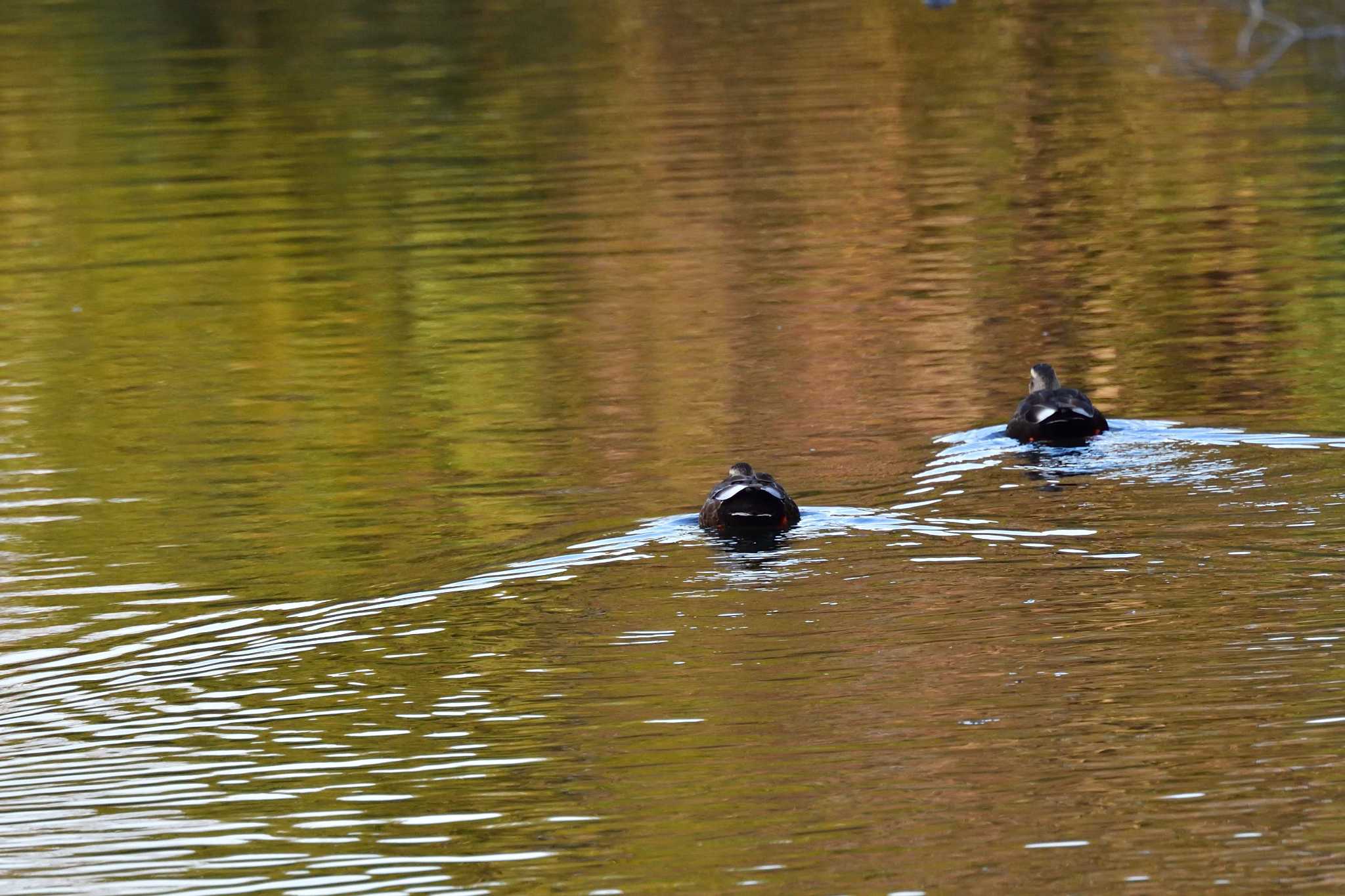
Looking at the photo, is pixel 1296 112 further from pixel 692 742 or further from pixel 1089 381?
pixel 692 742

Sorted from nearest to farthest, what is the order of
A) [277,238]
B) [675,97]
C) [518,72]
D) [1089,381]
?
[1089,381] < [277,238] < [675,97] < [518,72]

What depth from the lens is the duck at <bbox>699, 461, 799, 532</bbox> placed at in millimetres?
14438

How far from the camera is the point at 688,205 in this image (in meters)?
31.0

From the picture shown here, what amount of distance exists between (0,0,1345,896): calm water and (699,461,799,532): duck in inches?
10.2

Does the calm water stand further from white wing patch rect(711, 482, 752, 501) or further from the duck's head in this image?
the duck's head

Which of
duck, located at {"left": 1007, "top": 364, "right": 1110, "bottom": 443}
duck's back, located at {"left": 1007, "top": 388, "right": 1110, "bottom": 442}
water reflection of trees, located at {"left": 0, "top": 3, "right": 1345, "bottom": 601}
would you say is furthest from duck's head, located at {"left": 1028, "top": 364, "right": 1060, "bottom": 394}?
water reflection of trees, located at {"left": 0, "top": 3, "right": 1345, "bottom": 601}

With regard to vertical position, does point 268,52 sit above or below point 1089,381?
above

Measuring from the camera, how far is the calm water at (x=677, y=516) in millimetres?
9812

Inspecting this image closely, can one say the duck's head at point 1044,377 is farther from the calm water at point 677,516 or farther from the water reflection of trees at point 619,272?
the water reflection of trees at point 619,272

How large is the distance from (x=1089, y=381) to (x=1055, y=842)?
1120 centimetres

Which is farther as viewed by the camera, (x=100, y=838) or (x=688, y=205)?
(x=688, y=205)

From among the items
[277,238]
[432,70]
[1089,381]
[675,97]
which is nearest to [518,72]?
[432,70]

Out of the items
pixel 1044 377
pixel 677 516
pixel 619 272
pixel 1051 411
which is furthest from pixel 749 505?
pixel 619 272

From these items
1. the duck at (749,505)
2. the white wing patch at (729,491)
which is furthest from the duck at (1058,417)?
the white wing patch at (729,491)
